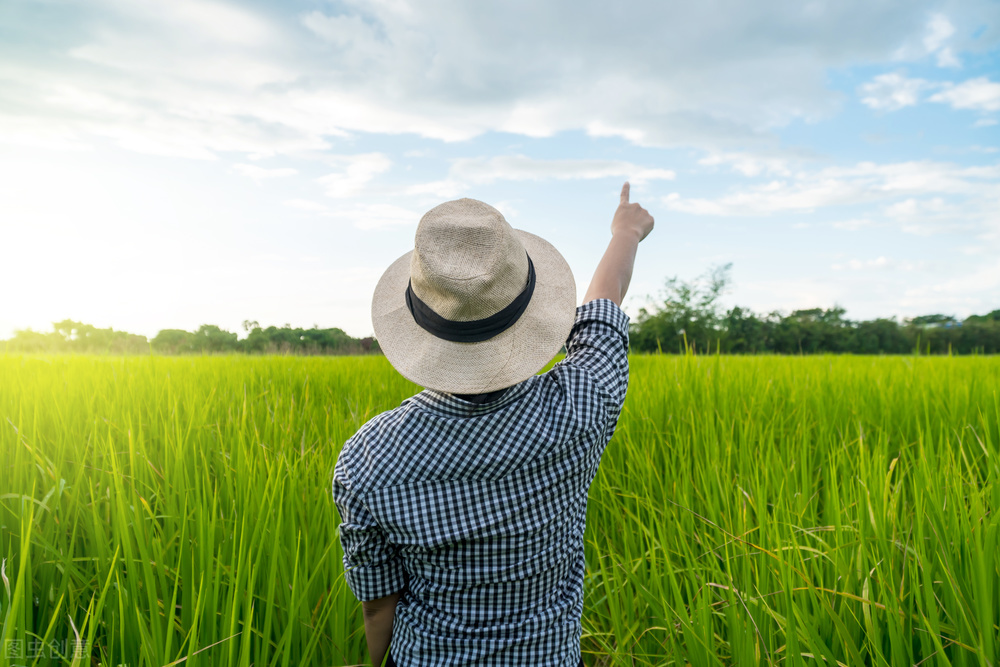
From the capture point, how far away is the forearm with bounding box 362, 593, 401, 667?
1.17 metres

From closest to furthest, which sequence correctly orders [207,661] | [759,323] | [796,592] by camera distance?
[207,661], [796,592], [759,323]

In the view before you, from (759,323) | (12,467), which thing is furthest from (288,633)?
(759,323)

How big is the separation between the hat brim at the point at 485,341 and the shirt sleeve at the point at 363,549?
26 cm

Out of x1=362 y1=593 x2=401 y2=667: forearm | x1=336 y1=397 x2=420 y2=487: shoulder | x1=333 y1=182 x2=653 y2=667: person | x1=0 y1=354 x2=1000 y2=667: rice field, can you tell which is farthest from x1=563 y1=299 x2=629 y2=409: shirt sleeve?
x1=362 y1=593 x2=401 y2=667: forearm

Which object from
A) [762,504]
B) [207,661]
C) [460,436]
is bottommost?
[207,661]

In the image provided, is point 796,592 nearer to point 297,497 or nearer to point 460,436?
point 460,436

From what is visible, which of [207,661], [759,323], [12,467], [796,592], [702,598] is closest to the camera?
[207,661]

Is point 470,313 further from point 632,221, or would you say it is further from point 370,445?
point 632,221

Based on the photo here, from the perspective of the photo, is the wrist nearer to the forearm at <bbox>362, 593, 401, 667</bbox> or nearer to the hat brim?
the hat brim

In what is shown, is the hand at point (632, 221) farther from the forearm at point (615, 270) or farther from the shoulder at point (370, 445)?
the shoulder at point (370, 445)

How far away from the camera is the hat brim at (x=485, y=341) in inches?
40.4

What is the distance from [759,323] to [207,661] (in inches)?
924

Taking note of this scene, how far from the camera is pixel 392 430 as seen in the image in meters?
1.05

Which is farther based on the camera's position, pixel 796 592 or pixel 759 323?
pixel 759 323
